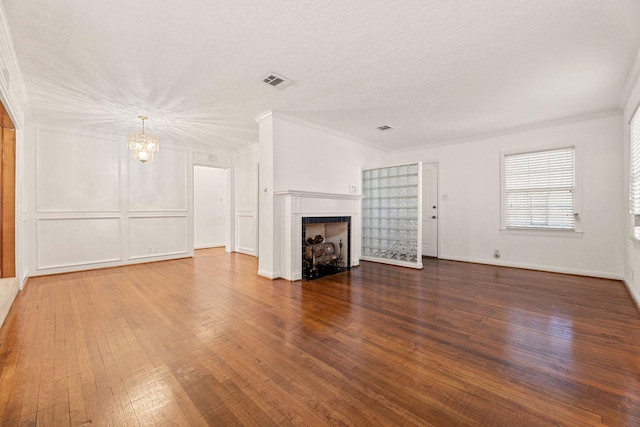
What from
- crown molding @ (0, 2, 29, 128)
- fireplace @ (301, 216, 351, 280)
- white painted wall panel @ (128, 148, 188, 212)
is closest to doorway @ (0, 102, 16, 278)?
crown molding @ (0, 2, 29, 128)

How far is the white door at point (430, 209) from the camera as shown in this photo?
6.10 meters

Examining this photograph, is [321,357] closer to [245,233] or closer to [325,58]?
[325,58]

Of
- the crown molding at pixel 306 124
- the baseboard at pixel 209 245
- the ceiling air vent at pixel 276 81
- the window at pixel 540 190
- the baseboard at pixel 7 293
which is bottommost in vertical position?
the baseboard at pixel 209 245

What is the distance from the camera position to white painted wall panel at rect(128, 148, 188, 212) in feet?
17.8

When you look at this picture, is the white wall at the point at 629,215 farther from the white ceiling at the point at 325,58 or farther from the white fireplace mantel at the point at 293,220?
the white fireplace mantel at the point at 293,220

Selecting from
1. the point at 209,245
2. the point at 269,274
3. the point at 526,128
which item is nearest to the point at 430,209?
the point at 526,128

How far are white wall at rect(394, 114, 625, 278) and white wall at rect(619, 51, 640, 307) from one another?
0.65 ft

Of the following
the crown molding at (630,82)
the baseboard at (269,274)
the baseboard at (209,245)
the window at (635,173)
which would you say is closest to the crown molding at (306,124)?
the baseboard at (269,274)

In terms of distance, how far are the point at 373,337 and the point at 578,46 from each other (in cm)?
329

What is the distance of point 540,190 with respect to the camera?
4.83 meters

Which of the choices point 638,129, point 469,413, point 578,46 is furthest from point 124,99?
point 638,129

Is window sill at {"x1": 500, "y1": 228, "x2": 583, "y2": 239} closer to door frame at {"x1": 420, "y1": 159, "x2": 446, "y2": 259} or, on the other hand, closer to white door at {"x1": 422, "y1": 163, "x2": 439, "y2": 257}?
door frame at {"x1": 420, "y1": 159, "x2": 446, "y2": 259}

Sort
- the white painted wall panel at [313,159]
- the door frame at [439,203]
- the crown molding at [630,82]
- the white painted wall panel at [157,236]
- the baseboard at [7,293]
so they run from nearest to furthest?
the baseboard at [7,293] < the crown molding at [630,82] < the white painted wall panel at [313,159] < the white painted wall panel at [157,236] < the door frame at [439,203]

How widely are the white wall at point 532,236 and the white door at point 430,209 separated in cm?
14
